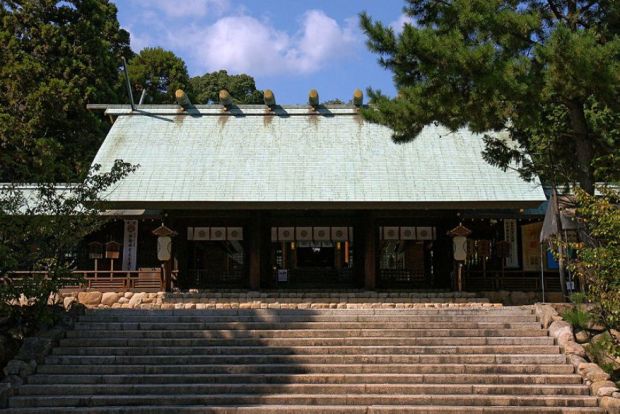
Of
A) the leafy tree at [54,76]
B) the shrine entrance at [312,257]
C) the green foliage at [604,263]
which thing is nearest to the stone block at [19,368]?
the green foliage at [604,263]

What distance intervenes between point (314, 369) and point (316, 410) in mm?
1181

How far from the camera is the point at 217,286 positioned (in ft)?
61.7

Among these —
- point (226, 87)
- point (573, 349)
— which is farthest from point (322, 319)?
point (226, 87)

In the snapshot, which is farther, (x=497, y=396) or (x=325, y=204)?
(x=325, y=204)

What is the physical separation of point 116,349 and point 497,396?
632 cm

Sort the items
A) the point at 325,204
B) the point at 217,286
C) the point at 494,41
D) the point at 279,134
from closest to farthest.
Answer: the point at 494,41 → the point at 325,204 → the point at 217,286 → the point at 279,134

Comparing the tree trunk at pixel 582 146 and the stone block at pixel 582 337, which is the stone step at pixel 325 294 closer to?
the tree trunk at pixel 582 146

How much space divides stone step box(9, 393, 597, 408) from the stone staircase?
15mm

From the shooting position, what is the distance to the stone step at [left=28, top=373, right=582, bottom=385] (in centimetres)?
939

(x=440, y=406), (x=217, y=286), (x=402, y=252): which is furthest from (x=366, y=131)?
(x=440, y=406)

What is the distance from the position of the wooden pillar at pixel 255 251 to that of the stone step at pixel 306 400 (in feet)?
28.7

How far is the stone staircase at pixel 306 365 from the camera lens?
8836 mm

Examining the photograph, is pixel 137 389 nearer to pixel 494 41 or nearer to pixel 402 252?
pixel 494 41

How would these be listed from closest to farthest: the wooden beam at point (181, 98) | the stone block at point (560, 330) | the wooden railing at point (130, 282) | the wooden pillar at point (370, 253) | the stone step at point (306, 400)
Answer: the stone step at point (306, 400) → the stone block at point (560, 330) → the wooden pillar at point (370, 253) → the wooden railing at point (130, 282) → the wooden beam at point (181, 98)
